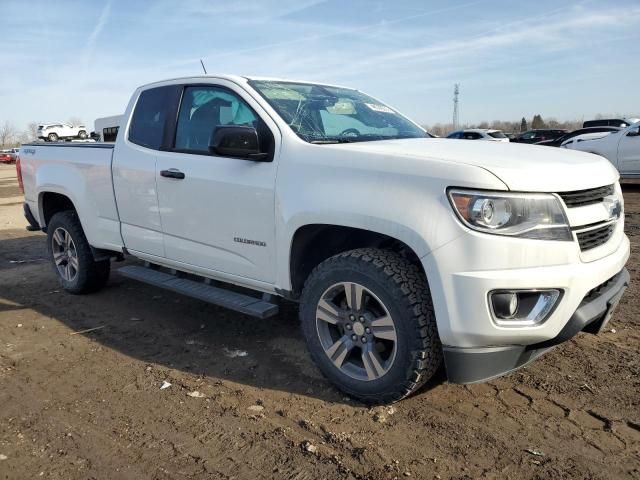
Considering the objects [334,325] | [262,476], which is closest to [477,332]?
[334,325]

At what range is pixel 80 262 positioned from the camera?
539cm

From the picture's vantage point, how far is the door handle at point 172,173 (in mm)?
3968

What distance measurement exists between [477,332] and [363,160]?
3.62 feet

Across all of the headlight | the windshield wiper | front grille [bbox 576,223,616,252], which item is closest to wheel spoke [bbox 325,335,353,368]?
the headlight

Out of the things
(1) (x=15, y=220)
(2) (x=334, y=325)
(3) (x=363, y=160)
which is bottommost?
(1) (x=15, y=220)

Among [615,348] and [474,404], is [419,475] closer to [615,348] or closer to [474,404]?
[474,404]

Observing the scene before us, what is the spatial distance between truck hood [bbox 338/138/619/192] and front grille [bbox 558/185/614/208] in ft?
0.11

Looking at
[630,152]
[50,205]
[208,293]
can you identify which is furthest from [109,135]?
[630,152]

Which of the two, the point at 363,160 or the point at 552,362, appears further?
the point at 552,362

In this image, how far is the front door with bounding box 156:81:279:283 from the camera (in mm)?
3494

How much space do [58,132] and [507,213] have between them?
4322 cm

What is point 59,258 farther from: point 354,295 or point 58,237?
point 354,295

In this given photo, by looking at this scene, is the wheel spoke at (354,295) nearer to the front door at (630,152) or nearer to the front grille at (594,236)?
the front grille at (594,236)

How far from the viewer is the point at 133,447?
2.81m
